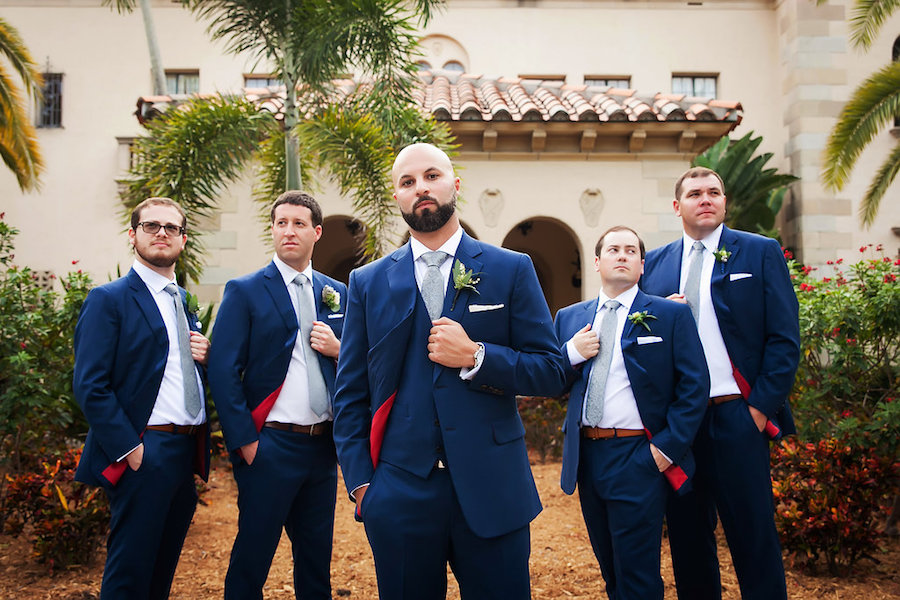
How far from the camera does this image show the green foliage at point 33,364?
19.4 ft

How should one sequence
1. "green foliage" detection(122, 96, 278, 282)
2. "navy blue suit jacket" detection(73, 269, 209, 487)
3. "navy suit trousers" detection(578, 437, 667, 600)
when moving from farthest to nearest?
"green foliage" detection(122, 96, 278, 282) < "navy suit trousers" detection(578, 437, 667, 600) < "navy blue suit jacket" detection(73, 269, 209, 487)

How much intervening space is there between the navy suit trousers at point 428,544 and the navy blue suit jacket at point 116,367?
1415 millimetres

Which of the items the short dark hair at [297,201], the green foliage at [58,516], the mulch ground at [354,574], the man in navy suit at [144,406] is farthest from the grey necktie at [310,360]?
the green foliage at [58,516]

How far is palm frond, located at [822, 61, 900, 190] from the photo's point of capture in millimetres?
8758

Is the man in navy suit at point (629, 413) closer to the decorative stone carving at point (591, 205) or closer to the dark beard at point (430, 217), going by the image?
the dark beard at point (430, 217)

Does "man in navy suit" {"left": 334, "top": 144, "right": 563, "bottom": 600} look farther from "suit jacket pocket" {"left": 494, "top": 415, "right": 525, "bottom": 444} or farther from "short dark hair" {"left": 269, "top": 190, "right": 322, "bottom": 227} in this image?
"short dark hair" {"left": 269, "top": 190, "right": 322, "bottom": 227}

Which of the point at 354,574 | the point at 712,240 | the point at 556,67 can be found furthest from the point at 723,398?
the point at 556,67

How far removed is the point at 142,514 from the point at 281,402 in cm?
82

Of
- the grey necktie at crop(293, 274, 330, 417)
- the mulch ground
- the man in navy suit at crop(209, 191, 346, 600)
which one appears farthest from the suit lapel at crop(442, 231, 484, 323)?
the mulch ground

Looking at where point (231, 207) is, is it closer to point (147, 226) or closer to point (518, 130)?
point (518, 130)

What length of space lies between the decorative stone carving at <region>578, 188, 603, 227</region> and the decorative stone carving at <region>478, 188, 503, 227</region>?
1309 mm

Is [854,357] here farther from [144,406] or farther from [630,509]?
[144,406]

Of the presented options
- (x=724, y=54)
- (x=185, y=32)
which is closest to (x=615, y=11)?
(x=724, y=54)

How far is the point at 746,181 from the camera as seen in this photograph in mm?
15859
